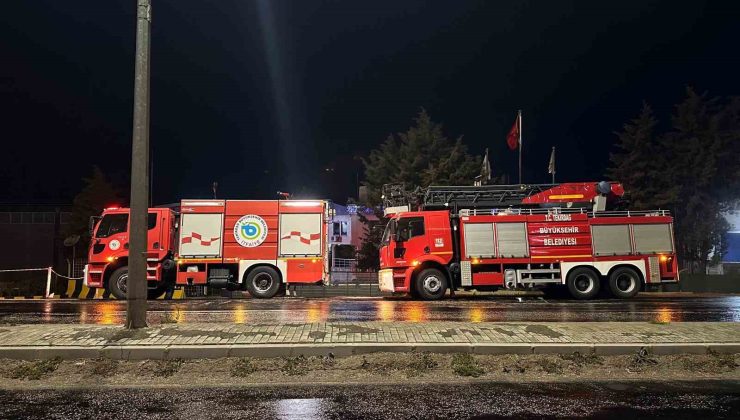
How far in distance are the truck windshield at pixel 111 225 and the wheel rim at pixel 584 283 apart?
14.9 meters

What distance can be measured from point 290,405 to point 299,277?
45.6 ft

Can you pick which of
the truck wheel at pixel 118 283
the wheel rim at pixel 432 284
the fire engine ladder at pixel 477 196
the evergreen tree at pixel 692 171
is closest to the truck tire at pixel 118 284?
the truck wheel at pixel 118 283

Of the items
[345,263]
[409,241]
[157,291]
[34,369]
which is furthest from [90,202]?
[34,369]

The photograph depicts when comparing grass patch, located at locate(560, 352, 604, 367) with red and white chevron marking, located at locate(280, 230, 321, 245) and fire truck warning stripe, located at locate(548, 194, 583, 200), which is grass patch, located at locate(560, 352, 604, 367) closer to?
red and white chevron marking, located at locate(280, 230, 321, 245)

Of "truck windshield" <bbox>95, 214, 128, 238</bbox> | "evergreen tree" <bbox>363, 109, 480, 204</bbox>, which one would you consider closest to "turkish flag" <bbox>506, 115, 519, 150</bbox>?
"evergreen tree" <bbox>363, 109, 480, 204</bbox>

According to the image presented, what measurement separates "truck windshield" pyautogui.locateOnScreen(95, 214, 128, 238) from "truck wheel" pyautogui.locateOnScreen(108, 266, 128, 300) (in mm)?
1310

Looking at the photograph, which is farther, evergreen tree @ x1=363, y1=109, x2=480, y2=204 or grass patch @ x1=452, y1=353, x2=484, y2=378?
evergreen tree @ x1=363, y1=109, x2=480, y2=204

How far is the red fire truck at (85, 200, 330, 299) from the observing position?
18.9 metres

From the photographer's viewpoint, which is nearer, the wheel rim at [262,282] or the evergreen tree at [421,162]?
the wheel rim at [262,282]

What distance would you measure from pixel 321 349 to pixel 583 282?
14.0 meters

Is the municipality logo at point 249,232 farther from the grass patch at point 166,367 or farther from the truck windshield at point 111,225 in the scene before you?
the grass patch at point 166,367

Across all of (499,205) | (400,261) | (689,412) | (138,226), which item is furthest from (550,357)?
(499,205)

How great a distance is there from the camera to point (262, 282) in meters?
19.3

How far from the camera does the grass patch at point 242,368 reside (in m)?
6.59
